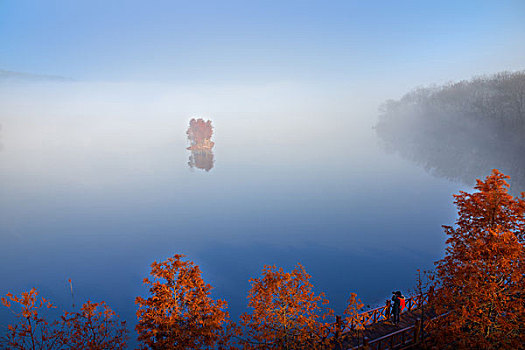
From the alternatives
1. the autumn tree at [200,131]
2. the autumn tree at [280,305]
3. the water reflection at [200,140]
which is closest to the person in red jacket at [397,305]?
the autumn tree at [280,305]

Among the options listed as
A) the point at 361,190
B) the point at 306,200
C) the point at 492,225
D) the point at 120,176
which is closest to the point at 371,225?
the point at 306,200

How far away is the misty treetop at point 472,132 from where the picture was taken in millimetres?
85500

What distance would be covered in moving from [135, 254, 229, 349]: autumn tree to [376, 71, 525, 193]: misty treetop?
67635 mm

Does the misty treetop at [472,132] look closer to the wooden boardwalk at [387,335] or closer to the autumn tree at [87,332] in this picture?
the wooden boardwalk at [387,335]

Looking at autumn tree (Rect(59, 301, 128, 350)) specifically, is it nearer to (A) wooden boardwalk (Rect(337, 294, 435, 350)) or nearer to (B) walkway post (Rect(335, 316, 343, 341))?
(B) walkway post (Rect(335, 316, 343, 341))

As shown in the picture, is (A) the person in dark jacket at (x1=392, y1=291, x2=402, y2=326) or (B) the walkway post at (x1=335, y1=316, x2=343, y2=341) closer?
(B) the walkway post at (x1=335, y1=316, x2=343, y2=341)

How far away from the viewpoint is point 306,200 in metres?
69.5

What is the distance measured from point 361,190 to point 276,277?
215 feet

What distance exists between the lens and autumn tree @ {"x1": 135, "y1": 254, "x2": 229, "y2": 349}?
12.1 meters

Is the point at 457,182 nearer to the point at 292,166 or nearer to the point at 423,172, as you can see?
the point at 423,172

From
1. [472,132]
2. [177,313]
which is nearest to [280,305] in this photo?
[177,313]

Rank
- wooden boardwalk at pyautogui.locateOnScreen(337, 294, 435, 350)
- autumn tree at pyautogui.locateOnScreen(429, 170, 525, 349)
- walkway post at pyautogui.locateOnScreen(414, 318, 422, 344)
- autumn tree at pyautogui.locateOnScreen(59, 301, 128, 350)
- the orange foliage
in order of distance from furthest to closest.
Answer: walkway post at pyautogui.locateOnScreen(414, 318, 422, 344), wooden boardwalk at pyautogui.locateOnScreen(337, 294, 435, 350), autumn tree at pyautogui.locateOnScreen(429, 170, 525, 349), autumn tree at pyautogui.locateOnScreen(59, 301, 128, 350), the orange foliage

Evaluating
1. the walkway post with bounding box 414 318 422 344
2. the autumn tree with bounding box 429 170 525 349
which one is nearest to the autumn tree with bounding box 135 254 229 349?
the autumn tree with bounding box 429 170 525 349

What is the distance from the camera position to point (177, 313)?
12289 millimetres
